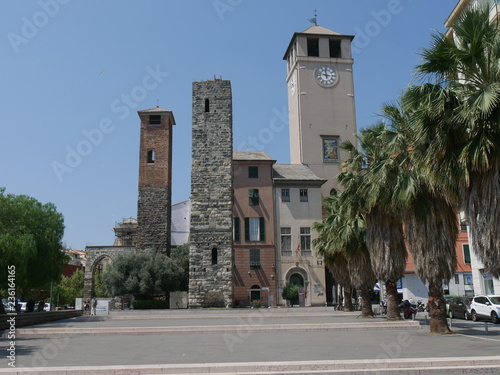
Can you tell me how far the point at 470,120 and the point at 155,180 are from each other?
39.0 metres

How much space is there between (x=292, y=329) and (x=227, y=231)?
14753 mm

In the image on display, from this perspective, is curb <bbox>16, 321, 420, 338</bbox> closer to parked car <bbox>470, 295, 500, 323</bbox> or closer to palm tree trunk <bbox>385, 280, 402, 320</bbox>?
palm tree trunk <bbox>385, 280, 402, 320</bbox>

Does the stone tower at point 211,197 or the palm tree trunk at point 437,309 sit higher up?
the stone tower at point 211,197

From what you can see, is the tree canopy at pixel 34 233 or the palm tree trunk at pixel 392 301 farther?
the tree canopy at pixel 34 233

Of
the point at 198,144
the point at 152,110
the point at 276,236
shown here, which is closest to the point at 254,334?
the point at 198,144

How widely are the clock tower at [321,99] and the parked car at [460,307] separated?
24.9 metres

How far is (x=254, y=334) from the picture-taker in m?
17.8

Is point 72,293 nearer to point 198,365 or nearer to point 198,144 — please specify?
point 198,144

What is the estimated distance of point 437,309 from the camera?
16516mm

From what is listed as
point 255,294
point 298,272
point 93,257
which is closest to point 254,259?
point 255,294

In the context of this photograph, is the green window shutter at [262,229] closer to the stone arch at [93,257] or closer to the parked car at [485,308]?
the stone arch at [93,257]

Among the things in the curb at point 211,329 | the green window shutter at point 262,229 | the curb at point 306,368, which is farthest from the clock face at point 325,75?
the curb at point 306,368

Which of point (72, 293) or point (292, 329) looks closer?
point (292, 329)

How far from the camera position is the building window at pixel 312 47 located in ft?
194
